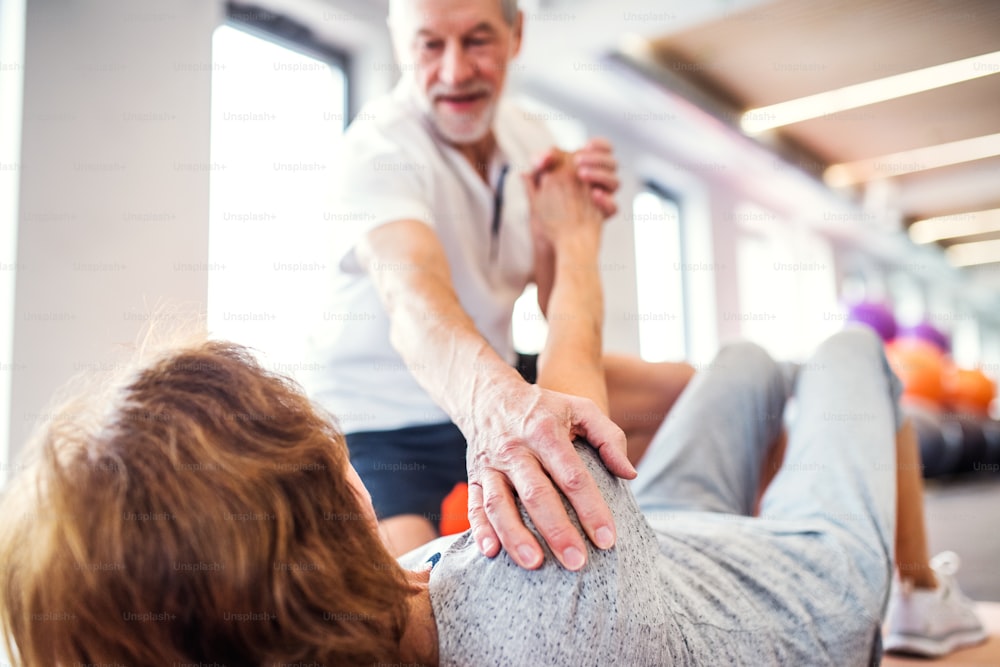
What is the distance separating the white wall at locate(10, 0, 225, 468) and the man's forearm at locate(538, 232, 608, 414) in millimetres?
1336

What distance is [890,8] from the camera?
346 cm

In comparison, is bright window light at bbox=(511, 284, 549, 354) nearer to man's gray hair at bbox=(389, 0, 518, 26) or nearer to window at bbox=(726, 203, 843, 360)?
window at bbox=(726, 203, 843, 360)

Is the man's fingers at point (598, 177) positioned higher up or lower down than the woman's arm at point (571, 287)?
higher up

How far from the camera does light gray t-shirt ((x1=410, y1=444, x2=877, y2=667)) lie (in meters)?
0.65

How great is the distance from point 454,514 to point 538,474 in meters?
0.80

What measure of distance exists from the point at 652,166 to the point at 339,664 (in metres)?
5.25

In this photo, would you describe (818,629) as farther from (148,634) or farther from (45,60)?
(45,60)

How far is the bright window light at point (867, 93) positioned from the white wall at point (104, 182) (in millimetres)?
3329

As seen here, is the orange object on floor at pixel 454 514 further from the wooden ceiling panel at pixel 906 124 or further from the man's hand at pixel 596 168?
the wooden ceiling panel at pixel 906 124

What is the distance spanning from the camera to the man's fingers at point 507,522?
0.68 m

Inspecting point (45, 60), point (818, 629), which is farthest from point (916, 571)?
point (45, 60)

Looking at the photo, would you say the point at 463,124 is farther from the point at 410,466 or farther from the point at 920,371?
the point at 920,371

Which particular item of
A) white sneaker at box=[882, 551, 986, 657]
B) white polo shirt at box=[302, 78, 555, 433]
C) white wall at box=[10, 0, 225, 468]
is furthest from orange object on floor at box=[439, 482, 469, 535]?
white wall at box=[10, 0, 225, 468]

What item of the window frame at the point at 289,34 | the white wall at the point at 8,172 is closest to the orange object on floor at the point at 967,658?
the white wall at the point at 8,172
